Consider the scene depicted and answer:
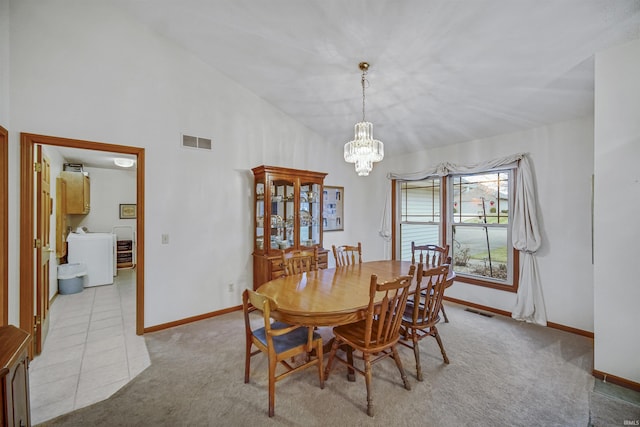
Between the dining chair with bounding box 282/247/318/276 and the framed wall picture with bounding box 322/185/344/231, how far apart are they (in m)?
1.72

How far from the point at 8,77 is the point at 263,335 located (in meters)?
3.11

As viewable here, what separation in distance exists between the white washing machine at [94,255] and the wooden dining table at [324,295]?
429 centimetres

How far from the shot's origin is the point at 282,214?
3934 millimetres

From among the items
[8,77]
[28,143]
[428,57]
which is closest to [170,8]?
[8,77]

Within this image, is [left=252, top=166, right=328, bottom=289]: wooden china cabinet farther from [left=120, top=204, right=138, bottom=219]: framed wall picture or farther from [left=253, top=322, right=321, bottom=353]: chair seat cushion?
[left=120, top=204, right=138, bottom=219]: framed wall picture

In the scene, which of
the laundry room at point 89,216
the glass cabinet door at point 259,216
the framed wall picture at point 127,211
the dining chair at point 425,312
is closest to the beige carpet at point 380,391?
the dining chair at point 425,312

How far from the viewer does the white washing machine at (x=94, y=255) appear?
4.79m

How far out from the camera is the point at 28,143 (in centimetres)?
248

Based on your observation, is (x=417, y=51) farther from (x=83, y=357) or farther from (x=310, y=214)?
(x=83, y=357)

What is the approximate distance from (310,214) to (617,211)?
3.25 meters

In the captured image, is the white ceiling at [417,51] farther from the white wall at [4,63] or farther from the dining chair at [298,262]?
the dining chair at [298,262]

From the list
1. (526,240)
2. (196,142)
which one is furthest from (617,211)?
(196,142)

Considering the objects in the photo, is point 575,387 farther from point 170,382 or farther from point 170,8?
point 170,8

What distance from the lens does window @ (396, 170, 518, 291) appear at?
3.77 metres
